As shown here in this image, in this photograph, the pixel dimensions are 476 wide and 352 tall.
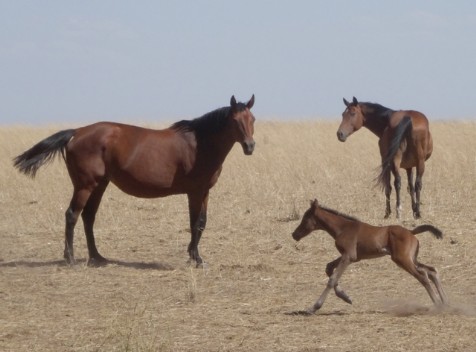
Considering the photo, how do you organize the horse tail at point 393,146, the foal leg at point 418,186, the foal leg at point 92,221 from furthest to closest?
the horse tail at point 393,146
the foal leg at point 418,186
the foal leg at point 92,221

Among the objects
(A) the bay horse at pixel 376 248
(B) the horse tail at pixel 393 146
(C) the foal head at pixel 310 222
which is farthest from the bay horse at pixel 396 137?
(A) the bay horse at pixel 376 248

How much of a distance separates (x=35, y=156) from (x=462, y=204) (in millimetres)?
6310

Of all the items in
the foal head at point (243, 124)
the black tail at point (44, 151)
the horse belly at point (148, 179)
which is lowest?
the horse belly at point (148, 179)

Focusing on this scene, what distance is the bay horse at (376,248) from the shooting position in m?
8.00

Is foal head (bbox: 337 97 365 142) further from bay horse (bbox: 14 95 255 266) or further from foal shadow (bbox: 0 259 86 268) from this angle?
foal shadow (bbox: 0 259 86 268)

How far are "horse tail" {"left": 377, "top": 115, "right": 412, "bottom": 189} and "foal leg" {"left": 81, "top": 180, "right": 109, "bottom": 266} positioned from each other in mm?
4443

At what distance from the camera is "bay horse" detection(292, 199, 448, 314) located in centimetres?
800

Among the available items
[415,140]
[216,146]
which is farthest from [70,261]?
Answer: [415,140]

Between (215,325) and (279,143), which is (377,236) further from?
(279,143)

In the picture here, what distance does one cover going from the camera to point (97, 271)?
10664mm

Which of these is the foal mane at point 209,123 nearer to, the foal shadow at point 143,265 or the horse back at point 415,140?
the foal shadow at point 143,265

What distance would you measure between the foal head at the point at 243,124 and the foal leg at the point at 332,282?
2.99 metres

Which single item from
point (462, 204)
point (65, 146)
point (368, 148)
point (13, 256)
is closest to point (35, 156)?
point (65, 146)

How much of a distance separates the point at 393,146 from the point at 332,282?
6627 mm
